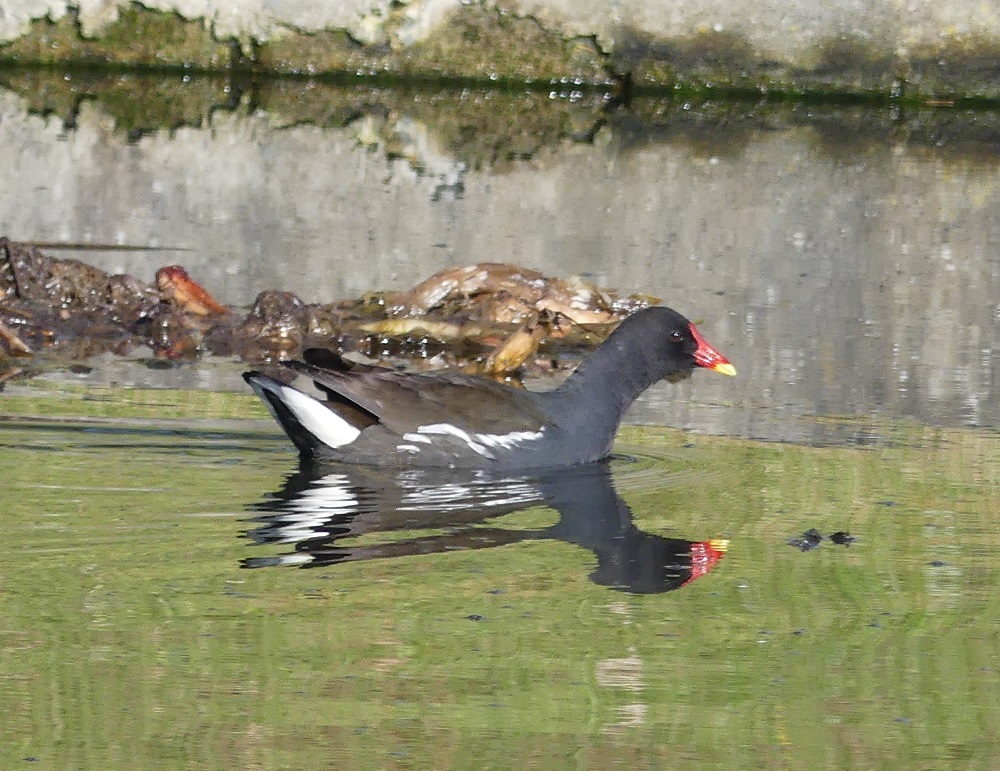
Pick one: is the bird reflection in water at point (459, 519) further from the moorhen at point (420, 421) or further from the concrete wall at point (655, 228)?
the concrete wall at point (655, 228)

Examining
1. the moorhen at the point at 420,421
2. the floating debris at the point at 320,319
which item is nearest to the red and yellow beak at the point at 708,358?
the moorhen at the point at 420,421

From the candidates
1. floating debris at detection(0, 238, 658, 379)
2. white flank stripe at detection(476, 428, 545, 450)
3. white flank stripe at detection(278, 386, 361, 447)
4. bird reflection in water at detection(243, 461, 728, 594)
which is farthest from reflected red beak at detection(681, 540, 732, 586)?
floating debris at detection(0, 238, 658, 379)

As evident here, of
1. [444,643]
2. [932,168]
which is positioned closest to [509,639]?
[444,643]

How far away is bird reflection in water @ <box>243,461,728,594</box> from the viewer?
16.1 ft

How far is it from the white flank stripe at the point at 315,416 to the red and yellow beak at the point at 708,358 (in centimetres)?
134

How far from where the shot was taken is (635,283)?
401 inches

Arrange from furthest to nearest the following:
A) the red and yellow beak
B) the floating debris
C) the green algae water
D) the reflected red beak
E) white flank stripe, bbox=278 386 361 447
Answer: the floating debris
the red and yellow beak
white flank stripe, bbox=278 386 361 447
the reflected red beak
the green algae water

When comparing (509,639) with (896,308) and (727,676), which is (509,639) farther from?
(896,308)

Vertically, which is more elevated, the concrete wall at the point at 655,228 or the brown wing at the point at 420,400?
the concrete wall at the point at 655,228

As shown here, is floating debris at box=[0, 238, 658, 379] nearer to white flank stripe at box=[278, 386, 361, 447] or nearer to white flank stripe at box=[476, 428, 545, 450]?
white flank stripe at box=[476, 428, 545, 450]

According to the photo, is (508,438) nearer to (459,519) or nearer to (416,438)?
(416,438)

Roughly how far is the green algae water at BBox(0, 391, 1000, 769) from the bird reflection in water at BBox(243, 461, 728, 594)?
0.22 feet

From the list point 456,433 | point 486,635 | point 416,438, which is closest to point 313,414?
point 416,438

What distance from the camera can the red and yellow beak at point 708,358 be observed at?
22.0ft
